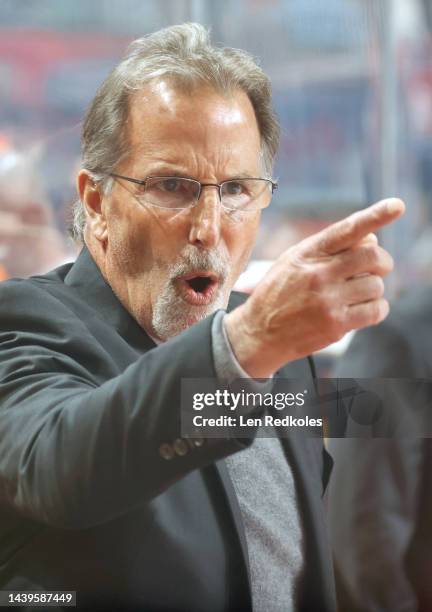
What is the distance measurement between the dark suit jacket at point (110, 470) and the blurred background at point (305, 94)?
250 millimetres

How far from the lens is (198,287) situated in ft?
3.49

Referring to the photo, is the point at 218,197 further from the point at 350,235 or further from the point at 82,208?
the point at 350,235

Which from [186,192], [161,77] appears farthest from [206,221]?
[161,77]

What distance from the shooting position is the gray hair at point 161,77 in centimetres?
106

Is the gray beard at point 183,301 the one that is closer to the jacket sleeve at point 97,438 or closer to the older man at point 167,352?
the older man at point 167,352

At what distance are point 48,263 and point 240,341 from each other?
735mm

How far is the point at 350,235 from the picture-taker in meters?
0.69

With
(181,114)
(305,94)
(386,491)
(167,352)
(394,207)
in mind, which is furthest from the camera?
(305,94)

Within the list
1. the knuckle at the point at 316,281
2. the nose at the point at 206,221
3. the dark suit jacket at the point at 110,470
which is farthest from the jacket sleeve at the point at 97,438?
the nose at the point at 206,221

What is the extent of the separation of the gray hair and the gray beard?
15 centimetres

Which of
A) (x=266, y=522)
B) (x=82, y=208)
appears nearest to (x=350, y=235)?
(x=266, y=522)

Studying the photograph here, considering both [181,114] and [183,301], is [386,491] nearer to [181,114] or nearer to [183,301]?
[183,301]

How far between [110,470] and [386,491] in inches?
18.2

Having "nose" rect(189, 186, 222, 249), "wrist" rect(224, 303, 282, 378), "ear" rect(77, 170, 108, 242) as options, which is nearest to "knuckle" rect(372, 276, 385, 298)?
"wrist" rect(224, 303, 282, 378)
